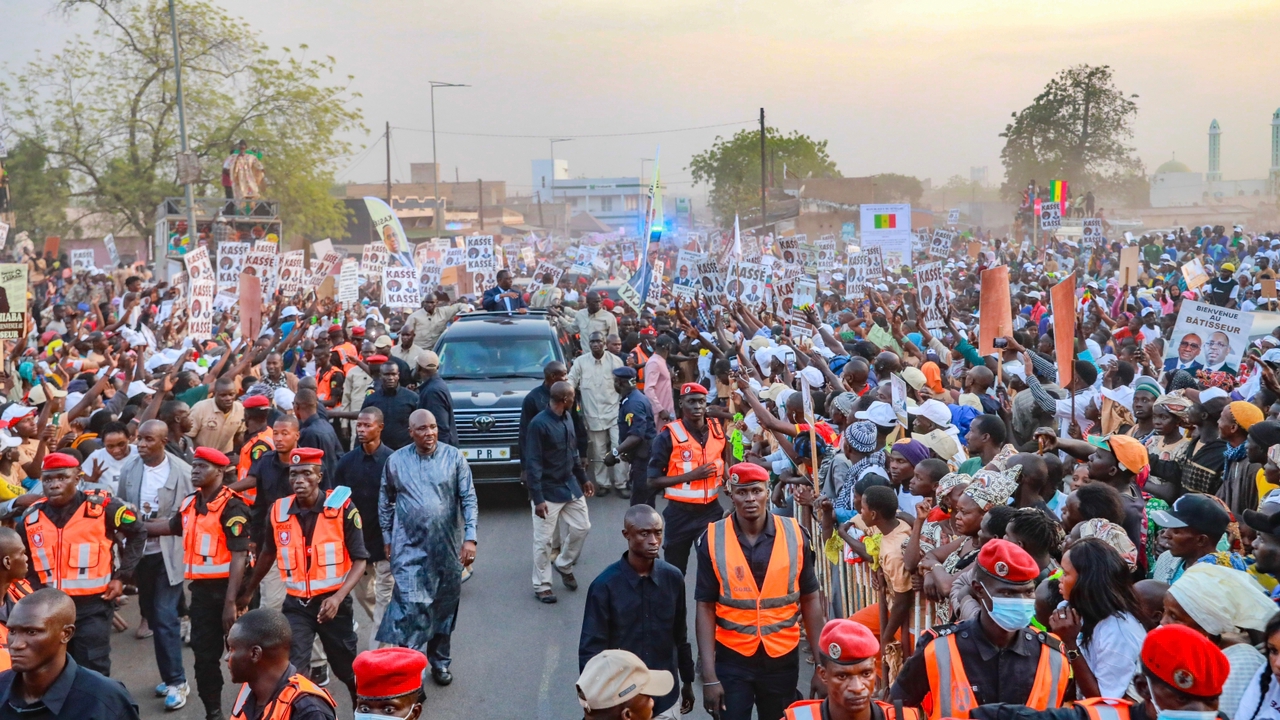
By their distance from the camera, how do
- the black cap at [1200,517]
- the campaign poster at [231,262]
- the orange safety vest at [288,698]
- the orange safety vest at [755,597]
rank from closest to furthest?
the orange safety vest at [288,698]
the black cap at [1200,517]
the orange safety vest at [755,597]
the campaign poster at [231,262]

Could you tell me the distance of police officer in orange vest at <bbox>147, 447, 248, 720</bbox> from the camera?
263 inches

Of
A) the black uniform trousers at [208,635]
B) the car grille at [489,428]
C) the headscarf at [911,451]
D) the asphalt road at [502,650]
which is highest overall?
the headscarf at [911,451]

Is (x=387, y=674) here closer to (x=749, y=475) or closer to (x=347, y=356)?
(x=749, y=475)

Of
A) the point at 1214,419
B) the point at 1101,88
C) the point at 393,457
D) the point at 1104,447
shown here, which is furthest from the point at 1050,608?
the point at 1101,88

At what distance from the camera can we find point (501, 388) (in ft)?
41.9

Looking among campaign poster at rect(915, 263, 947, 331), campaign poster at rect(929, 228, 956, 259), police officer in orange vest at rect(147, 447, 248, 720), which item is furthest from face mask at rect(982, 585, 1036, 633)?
campaign poster at rect(929, 228, 956, 259)

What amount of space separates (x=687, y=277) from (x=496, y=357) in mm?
7247

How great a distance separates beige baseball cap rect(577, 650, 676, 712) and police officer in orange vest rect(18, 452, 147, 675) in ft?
12.3

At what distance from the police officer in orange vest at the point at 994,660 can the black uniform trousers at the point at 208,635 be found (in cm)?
435

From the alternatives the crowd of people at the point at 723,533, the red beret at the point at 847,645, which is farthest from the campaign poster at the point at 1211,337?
the red beret at the point at 847,645

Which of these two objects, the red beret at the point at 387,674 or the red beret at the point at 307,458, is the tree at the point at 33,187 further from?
the red beret at the point at 387,674

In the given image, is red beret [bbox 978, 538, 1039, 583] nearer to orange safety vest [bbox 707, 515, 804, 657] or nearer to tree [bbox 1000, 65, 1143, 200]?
orange safety vest [bbox 707, 515, 804, 657]

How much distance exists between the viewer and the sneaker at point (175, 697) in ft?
23.2

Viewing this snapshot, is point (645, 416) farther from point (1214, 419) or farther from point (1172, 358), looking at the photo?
point (1172, 358)
